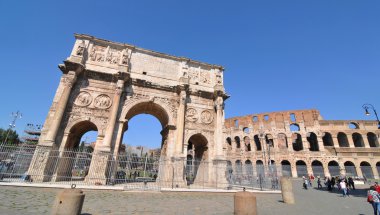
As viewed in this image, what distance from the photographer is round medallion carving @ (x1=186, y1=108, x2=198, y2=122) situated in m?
15.5

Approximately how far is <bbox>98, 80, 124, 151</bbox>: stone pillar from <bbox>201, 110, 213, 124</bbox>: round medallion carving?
684 cm

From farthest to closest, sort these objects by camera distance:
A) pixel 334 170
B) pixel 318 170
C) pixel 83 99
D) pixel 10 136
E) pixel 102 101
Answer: pixel 10 136, pixel 318 170, pixel 334 170, pixel 102 101, pixel 83 99

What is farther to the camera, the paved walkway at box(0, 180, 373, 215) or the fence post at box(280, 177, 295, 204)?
the fence post at box(280, 177, 295, 204)

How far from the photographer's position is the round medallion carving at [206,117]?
15.9m

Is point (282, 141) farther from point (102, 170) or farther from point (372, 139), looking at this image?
point (102, 170)

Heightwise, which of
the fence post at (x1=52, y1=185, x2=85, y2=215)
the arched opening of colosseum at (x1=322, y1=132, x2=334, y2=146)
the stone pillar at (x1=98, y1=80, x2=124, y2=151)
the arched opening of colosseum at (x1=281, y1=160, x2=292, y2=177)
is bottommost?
the fence post at (x1=52, y1=185, x2=85, y2=215)

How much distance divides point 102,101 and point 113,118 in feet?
6.41

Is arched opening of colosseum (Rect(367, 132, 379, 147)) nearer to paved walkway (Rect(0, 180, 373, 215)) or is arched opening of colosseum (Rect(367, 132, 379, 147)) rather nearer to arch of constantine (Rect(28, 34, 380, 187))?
arch of constantine (Rect(28, 34, 380, 187))

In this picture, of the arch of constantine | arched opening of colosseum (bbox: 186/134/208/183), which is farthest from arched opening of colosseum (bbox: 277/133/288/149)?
arched opening of colosseum (bbox: 186/134/208/183)

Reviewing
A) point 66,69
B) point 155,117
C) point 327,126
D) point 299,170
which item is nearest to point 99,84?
point 66,69

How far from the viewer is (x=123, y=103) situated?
1403cm

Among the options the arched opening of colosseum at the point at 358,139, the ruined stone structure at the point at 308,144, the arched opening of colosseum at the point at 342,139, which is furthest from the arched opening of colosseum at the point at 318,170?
the arched opening of colosseum at the point at 358,139

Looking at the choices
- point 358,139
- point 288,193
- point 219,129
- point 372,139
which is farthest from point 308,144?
point 288,193

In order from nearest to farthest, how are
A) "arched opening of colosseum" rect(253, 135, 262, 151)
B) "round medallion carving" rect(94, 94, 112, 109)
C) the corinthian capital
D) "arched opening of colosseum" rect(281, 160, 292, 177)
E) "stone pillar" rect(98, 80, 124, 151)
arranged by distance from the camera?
1. "stone pillar" rect(98, 80, 124, 151)
2. the corinthian capital
3. "round medallion carving" rect(94, 94, 112, 109)
4. "arched opening of colosseum" rect(281, 160, 292, 177)
5. "arched opening of colosseum" rect(253, 135, 262, 151)
